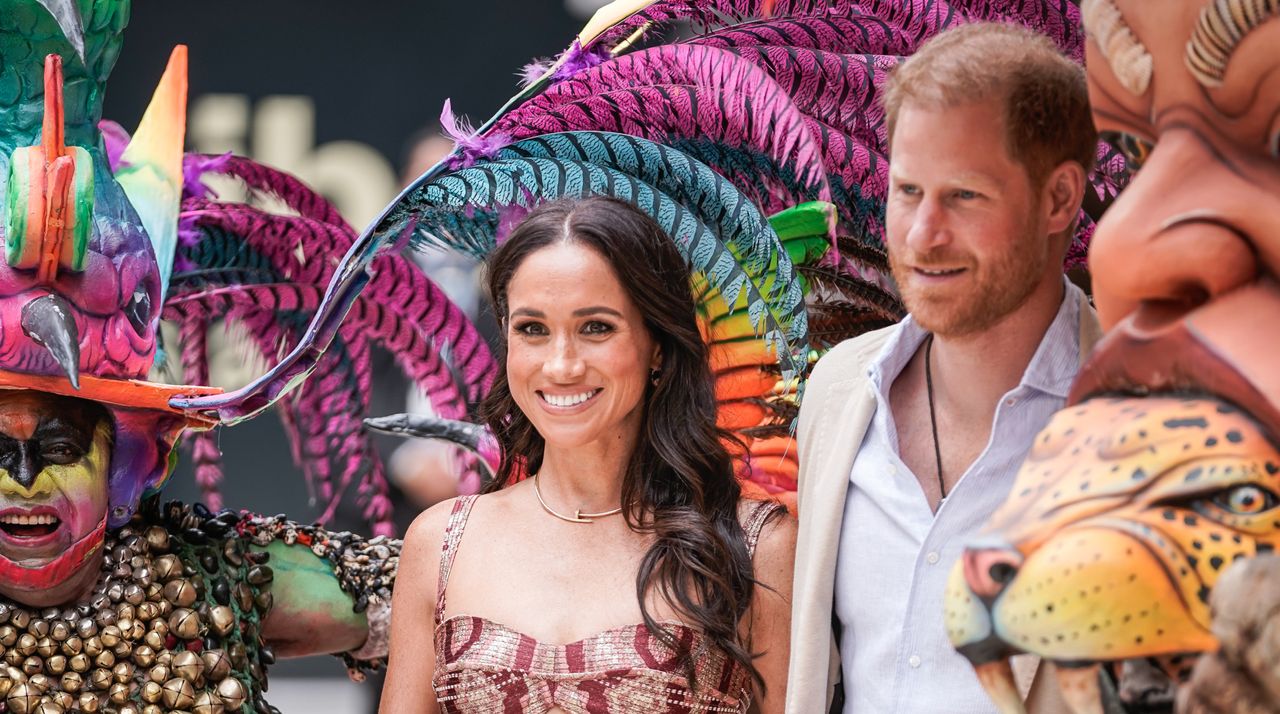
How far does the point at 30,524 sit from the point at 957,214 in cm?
151

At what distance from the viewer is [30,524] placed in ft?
7.15

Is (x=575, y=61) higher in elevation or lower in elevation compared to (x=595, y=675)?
higher

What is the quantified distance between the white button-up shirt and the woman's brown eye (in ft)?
1.35

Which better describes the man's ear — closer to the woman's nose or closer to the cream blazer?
the cream blazer

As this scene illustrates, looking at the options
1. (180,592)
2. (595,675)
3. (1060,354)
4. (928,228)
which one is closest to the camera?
(928,228)

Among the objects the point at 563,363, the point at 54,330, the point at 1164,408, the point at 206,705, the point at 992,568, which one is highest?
the point at 54,330

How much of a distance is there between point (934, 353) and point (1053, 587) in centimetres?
70

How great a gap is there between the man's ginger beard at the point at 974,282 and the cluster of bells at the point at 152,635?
134 cm

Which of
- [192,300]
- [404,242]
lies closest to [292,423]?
[192,300]

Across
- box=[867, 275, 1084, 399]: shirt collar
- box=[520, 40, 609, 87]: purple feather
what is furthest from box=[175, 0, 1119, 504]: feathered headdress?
box=[867, 275, 1084, 399]: shirt collar

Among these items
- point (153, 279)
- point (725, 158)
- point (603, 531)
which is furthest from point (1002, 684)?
point (153, 279)

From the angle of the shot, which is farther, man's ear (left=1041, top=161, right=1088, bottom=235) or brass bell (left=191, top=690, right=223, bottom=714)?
brass bell (left=191, top=690, right=223, bottom=714)

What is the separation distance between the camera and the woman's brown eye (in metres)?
1.14

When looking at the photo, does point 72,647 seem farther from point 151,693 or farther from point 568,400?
point 568,400
